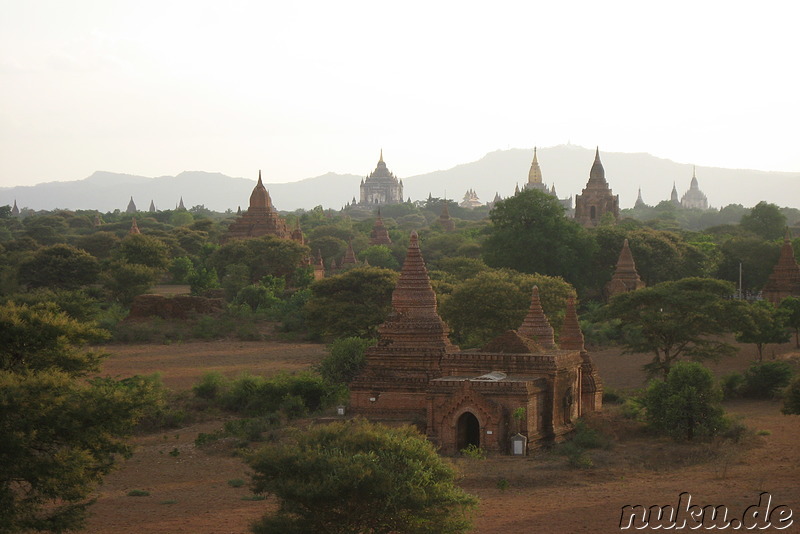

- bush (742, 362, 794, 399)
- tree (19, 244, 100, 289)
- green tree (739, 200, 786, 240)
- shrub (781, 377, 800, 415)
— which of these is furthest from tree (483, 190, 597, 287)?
green tree (739, 200, 786, 240)

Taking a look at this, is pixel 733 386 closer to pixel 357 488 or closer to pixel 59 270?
pixel 357 488

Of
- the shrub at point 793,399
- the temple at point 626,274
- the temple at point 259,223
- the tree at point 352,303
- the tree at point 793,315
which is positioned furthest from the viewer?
the temple at point 259,223

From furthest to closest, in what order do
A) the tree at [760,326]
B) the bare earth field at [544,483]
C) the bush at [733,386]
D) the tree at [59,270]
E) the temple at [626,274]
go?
the tree at [59,270] → the temple at [626,274] → the tree at [760,326] → the bush at [733,386] → the bare earth field at [544,483]

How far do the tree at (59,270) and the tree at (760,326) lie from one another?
111 ft

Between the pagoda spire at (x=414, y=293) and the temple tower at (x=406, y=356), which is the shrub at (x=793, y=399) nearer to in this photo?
the temple tower at (x=406, y=356)

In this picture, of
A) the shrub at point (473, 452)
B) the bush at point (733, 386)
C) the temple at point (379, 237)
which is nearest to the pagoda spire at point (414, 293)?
the shrub at point (473, 452)

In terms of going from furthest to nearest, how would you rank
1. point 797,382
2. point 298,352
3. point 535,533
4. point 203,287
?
point 203,287, point 298,352, point 797,382, point 535,533

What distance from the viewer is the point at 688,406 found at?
90.4 feet

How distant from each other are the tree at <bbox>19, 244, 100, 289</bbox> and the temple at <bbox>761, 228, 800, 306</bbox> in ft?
108

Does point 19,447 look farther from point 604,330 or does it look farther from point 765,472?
point 604,330

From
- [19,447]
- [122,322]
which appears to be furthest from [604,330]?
[19,447]

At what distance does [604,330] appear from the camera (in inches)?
1863

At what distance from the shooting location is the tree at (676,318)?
1421 inches

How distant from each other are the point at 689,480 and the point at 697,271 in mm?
40714
